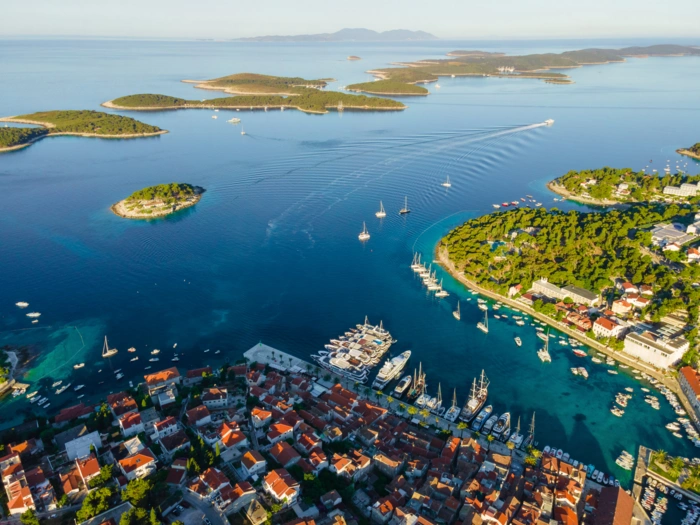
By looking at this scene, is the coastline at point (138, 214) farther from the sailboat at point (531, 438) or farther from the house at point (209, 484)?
the sailboat at point (531, 438)

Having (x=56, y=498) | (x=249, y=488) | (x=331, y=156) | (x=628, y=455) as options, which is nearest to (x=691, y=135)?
(x=331, y=156)

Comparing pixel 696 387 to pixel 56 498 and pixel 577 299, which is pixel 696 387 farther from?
pixel 56 498

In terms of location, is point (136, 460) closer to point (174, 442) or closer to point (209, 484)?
point (174, 442)

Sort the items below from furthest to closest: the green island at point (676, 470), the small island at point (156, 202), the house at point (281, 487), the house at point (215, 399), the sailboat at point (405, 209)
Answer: the sailboat at point (405, 209)
the small island at point (156, 202)
the house at point (215, 399)
the green island at point (676, 470)
the house at point (281, 487)

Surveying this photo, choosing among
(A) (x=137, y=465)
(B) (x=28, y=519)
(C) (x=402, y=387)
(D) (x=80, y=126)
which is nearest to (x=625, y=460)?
(C) (x=402, y=387)

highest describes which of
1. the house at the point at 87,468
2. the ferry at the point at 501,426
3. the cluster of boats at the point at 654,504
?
the house at the point at 87,468

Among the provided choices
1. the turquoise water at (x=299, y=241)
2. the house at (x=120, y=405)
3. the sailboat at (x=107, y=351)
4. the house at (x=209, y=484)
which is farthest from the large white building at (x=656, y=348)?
the sailboat at (x=107, y=351)
